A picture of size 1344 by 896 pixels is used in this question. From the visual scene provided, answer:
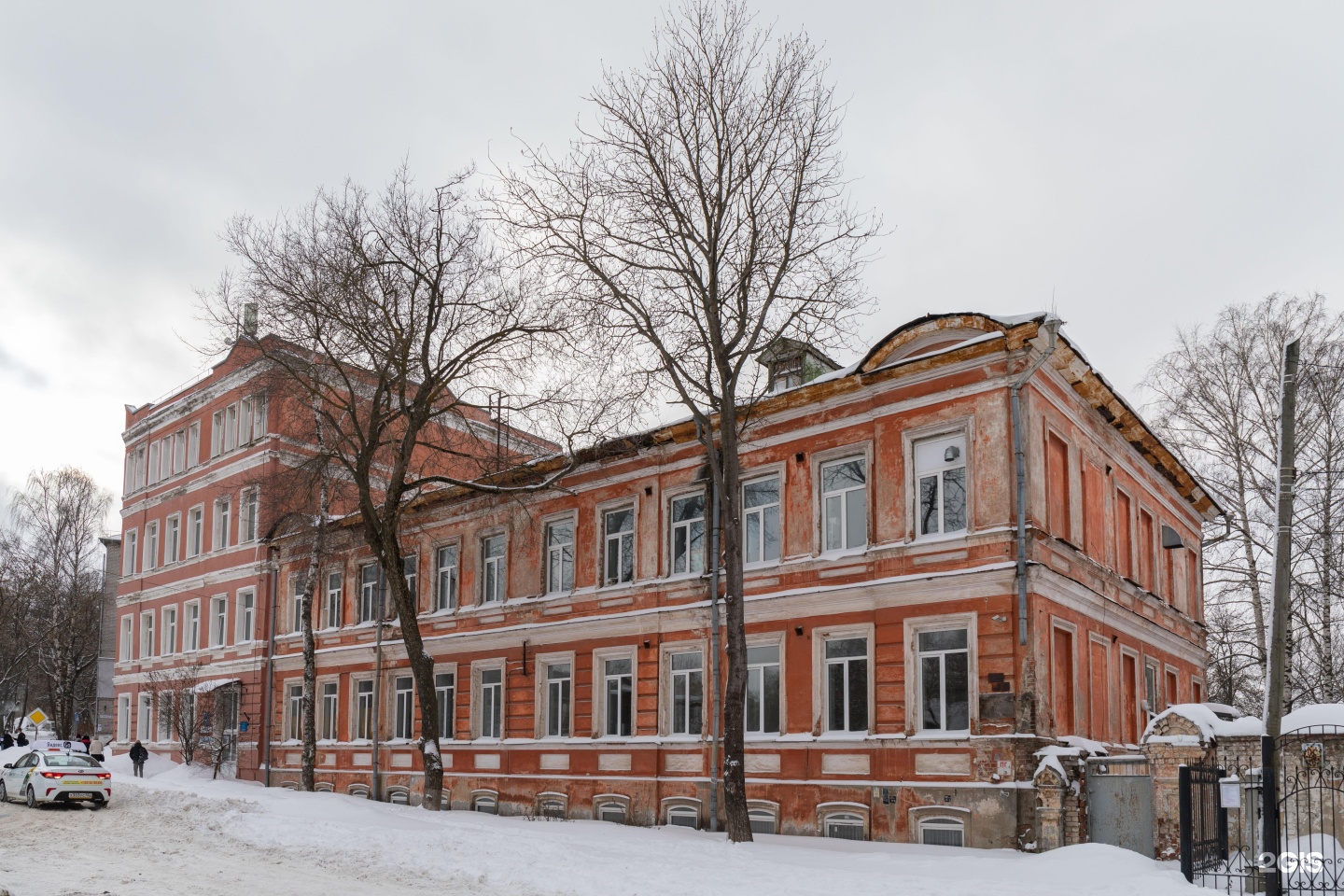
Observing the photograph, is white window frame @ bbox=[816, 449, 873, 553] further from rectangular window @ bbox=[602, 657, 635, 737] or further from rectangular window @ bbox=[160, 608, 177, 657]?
rectangular window @ bbox=[160, 608, 177, 657]

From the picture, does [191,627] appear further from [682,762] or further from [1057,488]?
[1057,488]

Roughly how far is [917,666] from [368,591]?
1996 cm

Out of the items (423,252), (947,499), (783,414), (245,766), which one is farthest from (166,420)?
(947,499)

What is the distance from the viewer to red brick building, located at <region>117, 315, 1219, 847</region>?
781 inches

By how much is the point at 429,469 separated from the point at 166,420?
13679 mm

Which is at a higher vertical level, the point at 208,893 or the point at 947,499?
the point at 947,499

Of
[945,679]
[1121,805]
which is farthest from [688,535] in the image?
[1121,805]

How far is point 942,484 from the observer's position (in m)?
21.0

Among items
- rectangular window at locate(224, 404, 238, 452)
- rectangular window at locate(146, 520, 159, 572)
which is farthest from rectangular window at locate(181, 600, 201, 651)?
rectangular window at locate(224, 404, 238, 452)

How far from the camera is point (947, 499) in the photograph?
20.9 m

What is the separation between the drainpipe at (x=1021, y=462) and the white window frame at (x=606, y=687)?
381 inches

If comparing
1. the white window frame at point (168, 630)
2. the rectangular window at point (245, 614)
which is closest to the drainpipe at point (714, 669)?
the rectangular window at point (245, 614)

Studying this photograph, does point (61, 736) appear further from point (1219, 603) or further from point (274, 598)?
point (1219, 603)

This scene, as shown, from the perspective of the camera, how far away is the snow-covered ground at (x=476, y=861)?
47.5 feet
